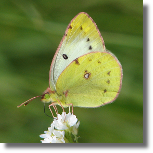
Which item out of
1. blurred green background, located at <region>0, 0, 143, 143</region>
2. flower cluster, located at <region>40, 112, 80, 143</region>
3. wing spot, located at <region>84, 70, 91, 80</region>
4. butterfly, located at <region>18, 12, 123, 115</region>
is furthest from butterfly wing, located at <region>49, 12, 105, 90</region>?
blurred green background, located at <region>0, 0, 143, 143</region>

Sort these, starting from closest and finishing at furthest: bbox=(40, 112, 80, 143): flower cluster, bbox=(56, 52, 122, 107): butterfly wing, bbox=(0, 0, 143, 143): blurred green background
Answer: bbox=(40, 112, 80, 143): flower cluster, bbox=(56, 52, 122, 107): butterfly wing, bbox=(0, 0, 143, 143): blurred green background

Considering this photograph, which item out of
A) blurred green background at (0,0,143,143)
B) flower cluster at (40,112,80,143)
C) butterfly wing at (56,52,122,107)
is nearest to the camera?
flower cluster at (40,112,80,143)

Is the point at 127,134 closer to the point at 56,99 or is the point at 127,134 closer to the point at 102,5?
the point at 56,99

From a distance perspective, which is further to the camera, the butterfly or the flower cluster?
the butterfly

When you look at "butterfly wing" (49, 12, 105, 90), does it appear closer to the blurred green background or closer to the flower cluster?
the flower cluster

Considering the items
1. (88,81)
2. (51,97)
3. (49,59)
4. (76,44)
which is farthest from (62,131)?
A: (49,59)

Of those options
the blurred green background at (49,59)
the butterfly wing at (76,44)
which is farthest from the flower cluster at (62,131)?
the blurred green background at (49,59)
